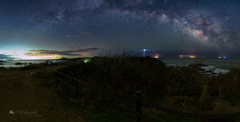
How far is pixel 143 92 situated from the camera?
6941 mm

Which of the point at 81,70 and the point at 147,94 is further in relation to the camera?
the point at 81,70

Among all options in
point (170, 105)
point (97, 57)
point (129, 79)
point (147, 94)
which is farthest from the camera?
point (97, 57)

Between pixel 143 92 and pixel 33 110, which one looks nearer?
pixel 33 110

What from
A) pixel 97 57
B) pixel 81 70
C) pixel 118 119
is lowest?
pixel 118 119

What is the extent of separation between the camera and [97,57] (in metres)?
9.63

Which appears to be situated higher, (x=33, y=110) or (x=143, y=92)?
(x=143, y=92)

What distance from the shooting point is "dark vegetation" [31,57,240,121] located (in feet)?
15.5

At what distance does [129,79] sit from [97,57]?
3315 millimetres

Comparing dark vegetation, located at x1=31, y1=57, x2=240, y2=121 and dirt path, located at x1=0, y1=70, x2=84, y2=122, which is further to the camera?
dark vegetation, located at x1=31, y1=57, x2=240, y2=121

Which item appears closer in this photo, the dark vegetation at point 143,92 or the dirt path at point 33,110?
the dirt path at point 33,110

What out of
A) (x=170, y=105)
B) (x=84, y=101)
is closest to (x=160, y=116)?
(x=170, y=105)

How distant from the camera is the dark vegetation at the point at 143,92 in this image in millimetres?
4719

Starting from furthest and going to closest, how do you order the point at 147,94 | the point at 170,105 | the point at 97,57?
the point at 97,57
the point at 147,94
the point at 170,105

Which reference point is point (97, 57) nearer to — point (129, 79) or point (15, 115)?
point (129, 79)
